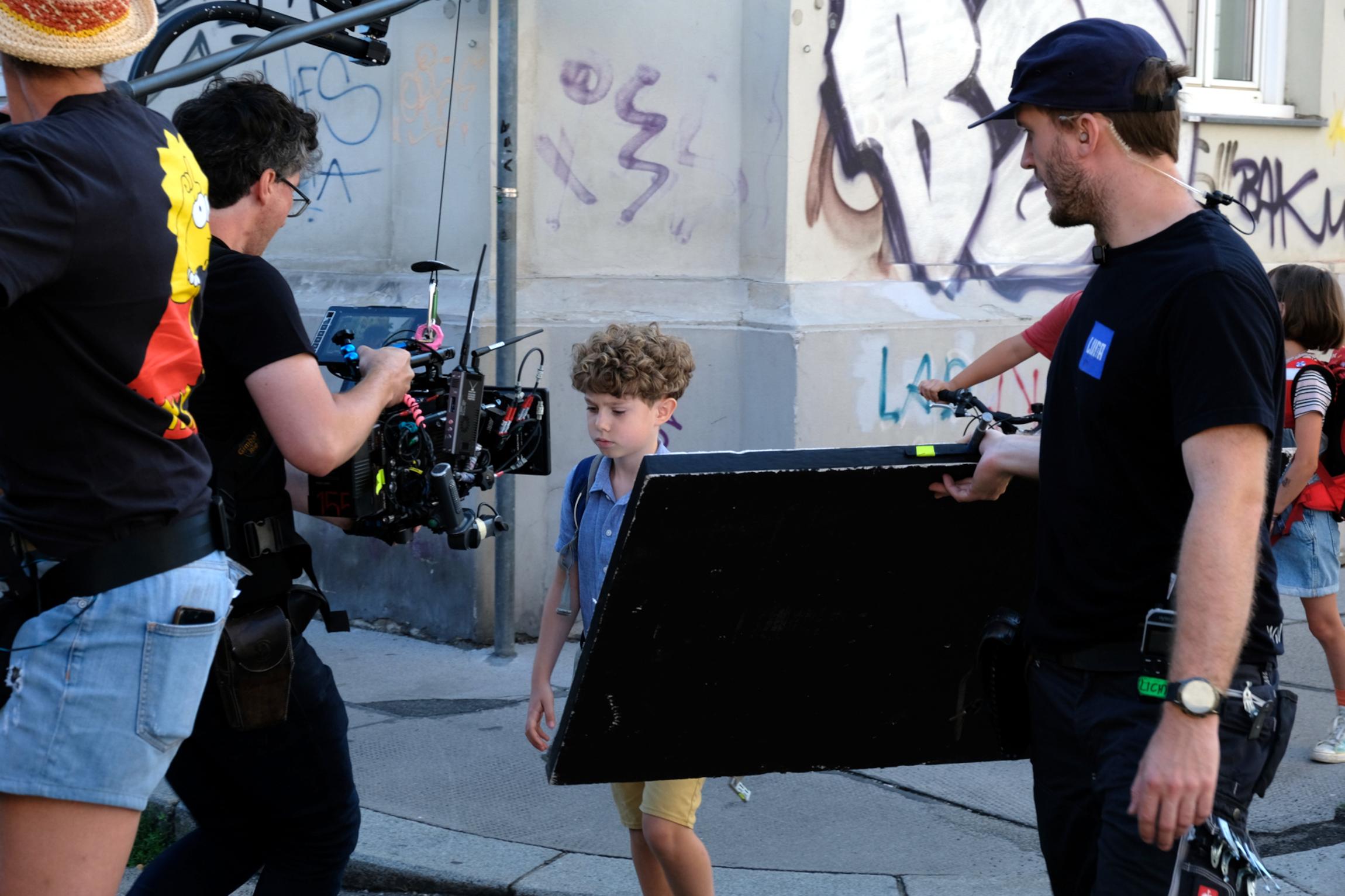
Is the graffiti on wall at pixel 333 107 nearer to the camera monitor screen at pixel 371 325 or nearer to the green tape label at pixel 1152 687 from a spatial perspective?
the camera monitor screen at pixel 371 325

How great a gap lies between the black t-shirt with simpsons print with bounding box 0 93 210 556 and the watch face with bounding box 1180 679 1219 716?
1472mm

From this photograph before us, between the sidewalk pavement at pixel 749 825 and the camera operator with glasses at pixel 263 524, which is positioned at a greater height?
the camera operator with glasses at pixel 263 524

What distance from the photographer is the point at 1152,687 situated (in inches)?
87.0

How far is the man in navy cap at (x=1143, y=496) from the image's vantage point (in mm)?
2084

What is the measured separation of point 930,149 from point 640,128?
135 centimetres

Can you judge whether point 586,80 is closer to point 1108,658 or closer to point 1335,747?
point 1335,747

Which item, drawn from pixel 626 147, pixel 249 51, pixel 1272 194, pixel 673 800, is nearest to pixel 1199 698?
pixel 673 800

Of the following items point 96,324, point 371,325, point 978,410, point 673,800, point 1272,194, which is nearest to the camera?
point 96,324

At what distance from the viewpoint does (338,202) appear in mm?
6797

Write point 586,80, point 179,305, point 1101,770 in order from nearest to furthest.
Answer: point 179,305
point 1101,770
point 586,80

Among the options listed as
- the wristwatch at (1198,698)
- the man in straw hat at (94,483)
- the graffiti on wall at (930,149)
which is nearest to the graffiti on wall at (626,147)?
the graffiti on wall at (930,149)

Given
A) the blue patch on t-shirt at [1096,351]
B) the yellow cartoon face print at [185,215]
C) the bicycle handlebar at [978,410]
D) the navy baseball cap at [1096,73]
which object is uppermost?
the navy baseball cap at [1096,73]

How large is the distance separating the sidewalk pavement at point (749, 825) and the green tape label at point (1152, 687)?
1838mm

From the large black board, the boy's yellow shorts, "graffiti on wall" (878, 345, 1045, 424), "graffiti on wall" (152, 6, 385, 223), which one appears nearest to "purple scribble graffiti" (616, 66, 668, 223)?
"graffiti on wall" (152, 6, 385, 223)
